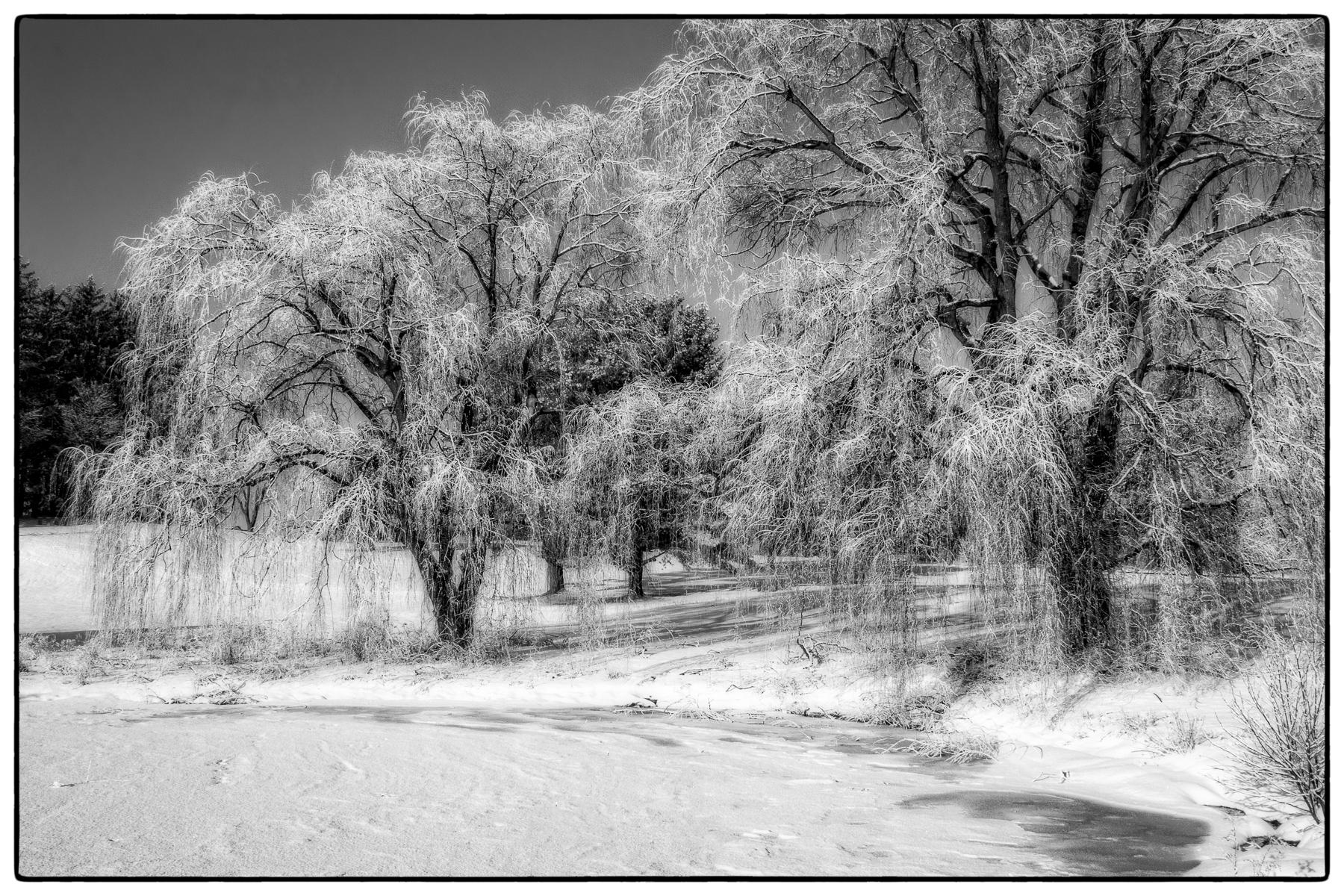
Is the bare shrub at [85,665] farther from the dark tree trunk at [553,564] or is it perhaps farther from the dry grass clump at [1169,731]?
the dry grass clump at [1169,731]

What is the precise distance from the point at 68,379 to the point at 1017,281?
1007cm

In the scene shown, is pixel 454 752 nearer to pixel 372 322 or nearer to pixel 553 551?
pixel 553 551

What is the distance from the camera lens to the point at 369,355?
1055 cm

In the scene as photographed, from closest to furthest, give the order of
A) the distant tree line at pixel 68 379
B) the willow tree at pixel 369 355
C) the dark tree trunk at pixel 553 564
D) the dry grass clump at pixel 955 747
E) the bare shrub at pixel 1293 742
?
the bare shrub at pixel 1293 742 → the dry grass clump at pixel 955 747 → the distant tree line at pixel 68 379 → the willow tree at pixel 369 355 → the dark tree trunk at pixel 553 564

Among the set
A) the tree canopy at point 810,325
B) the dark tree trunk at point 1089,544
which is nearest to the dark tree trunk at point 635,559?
the tree canopy at point 810,325

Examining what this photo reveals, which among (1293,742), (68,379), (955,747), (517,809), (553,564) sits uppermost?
(68,379)

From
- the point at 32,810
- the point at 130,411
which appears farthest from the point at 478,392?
the point at 32,810

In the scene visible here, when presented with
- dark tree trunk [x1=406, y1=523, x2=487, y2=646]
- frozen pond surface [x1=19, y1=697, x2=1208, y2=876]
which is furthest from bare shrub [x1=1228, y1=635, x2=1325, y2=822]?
dark tree trunk [x1=406, y1=523, x2=487, y2=646]

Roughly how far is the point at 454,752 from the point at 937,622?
175 inches

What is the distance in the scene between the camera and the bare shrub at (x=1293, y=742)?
176 inches

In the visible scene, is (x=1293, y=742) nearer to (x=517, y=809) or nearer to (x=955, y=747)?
(x=955, y=747)

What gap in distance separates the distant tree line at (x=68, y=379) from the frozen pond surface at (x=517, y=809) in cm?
312

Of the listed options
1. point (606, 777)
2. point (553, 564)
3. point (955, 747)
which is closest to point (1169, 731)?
point (955, 747)

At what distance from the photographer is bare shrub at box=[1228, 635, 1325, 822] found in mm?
4469
